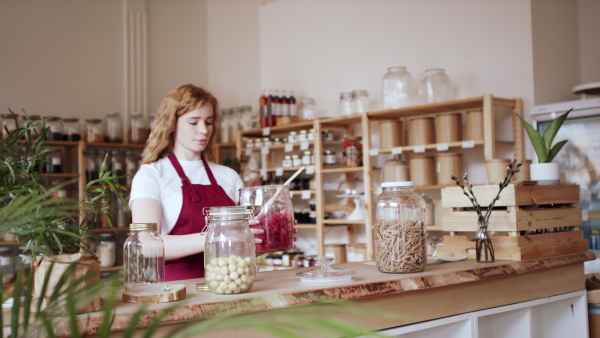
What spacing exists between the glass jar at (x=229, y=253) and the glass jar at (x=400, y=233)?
1.76 ft

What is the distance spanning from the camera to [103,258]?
5.20 meters

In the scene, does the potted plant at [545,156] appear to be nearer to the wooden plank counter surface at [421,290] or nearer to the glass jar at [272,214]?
the wooden plank counter surface at [421,290]

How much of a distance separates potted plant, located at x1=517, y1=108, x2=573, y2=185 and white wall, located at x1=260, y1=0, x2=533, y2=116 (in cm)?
159

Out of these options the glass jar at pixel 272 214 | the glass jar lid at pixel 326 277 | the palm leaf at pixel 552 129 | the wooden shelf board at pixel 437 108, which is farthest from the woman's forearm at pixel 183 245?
the wooden shelf board at pixel 437 108

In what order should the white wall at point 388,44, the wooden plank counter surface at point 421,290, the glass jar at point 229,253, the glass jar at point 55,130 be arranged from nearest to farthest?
the wooden plank counter surface at point 421,290 → the glass jar at point 229,253 → the white wall at point 388,44 → the glass jar at point 55,130

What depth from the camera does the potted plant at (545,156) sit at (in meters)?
2.62

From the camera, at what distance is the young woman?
247 cm

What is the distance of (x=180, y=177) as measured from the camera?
2592 mm

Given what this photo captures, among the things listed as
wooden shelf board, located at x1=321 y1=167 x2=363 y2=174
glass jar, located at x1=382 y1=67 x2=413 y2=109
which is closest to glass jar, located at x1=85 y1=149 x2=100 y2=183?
wooden shelf board, located at x1=321 y1=167 x2=363 y2=174

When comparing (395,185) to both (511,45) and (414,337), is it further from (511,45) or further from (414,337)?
(511,45)

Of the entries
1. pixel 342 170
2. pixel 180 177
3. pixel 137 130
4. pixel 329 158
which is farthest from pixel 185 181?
pixel 137 130

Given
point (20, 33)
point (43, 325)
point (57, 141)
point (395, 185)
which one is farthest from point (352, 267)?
point (20, 33)

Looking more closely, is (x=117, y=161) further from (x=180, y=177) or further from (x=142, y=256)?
→ (x=142, y=256)

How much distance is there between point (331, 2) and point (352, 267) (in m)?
3.81
